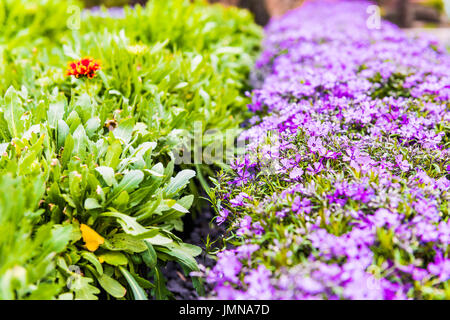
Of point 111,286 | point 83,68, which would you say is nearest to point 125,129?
point 83,68

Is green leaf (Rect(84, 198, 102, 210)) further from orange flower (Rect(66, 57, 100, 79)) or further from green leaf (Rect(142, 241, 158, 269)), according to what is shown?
orange flower (Rect(66, 57, 100, 79))

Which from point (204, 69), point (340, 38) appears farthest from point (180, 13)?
point (340, 38)

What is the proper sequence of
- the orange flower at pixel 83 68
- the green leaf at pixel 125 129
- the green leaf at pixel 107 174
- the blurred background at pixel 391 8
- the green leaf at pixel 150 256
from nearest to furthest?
the green leaf at pixel 107 174
the green leaf at pixel 150 256
the green leaf at pixel 125 129
the orange flower at pixel 83 68
the blurred background at pixel 391 8

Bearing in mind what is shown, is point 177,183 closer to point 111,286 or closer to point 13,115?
point 111,286

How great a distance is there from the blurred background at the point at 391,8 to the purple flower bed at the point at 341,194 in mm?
2217

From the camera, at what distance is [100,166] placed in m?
1.78

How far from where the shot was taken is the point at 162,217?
1968 millimetres

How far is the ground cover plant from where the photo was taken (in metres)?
1.49

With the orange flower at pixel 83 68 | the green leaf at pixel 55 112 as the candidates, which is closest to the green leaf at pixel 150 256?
the green leaf at pixel 55 112

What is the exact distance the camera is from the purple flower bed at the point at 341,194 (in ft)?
4.27

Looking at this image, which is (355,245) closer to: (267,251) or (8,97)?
(267,251)

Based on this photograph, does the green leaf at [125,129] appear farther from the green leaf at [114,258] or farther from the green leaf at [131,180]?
the green leaf at [114,258]

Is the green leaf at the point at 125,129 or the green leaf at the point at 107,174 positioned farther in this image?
the green leaf at the point at 125,129
